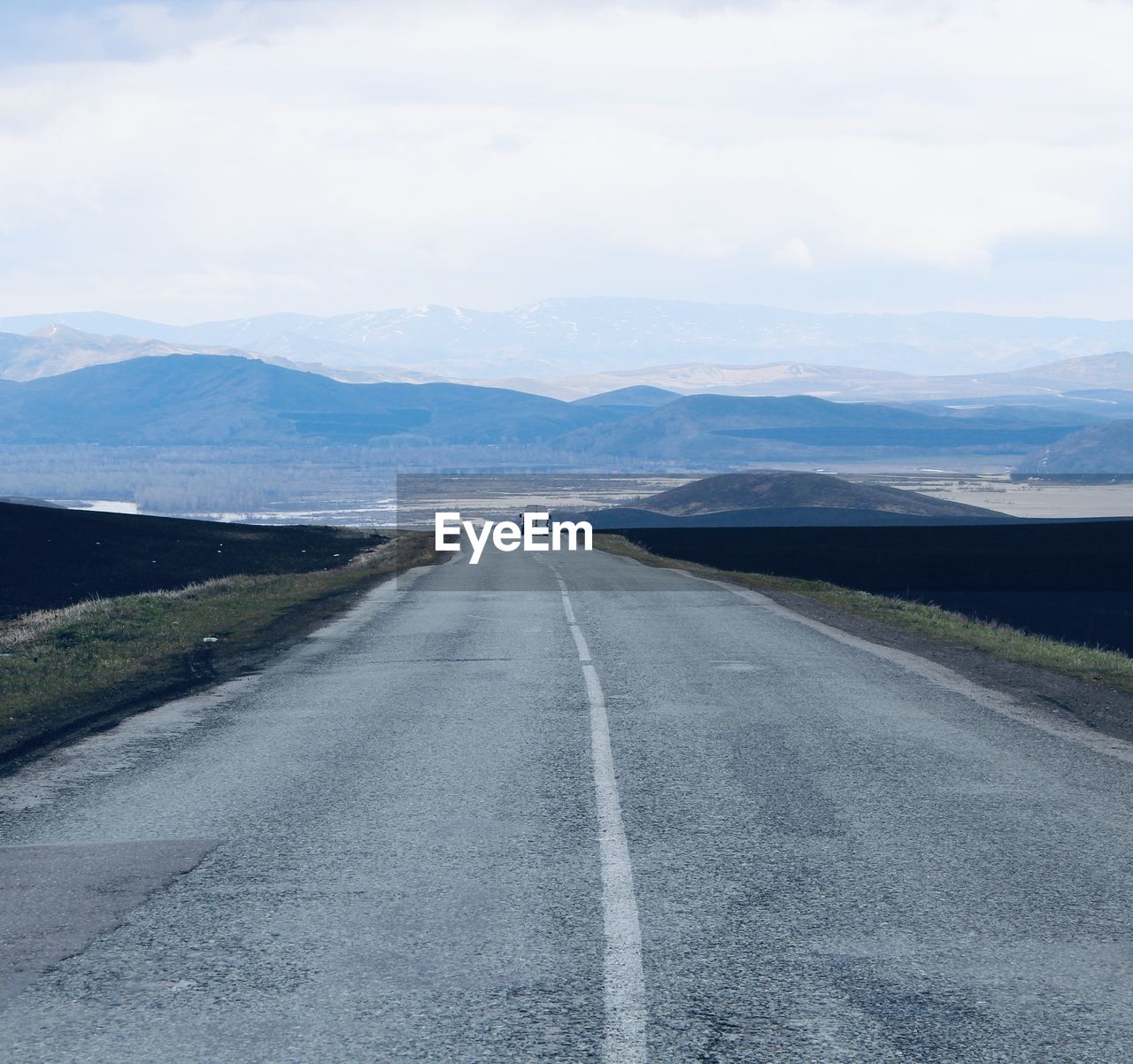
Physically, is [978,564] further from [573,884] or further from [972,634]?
[573,884]

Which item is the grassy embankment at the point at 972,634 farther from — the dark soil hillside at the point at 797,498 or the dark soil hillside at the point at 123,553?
the dark soil hillside at the point at 797,498

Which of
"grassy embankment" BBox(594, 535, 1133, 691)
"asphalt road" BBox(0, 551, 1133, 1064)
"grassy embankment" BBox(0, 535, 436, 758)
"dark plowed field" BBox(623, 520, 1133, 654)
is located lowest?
"dark plowed field" BBox(623, 520, 1133, 654)

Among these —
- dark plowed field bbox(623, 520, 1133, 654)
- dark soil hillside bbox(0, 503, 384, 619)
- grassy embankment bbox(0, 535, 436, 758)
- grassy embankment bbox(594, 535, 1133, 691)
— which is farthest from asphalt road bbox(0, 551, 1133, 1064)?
dark soil hillside bbox(0, 503, 384, 619)

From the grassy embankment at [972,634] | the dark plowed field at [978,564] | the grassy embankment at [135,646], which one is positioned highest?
the grassy embankment at [135,646]

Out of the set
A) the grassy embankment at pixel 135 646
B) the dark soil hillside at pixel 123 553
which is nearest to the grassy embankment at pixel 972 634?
the grassy embankment at pixel 135 646

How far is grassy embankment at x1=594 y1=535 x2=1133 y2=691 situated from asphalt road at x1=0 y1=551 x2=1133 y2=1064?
452cm

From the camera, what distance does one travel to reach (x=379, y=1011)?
5348 millimetres

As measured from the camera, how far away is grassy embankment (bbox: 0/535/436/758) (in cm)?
1383

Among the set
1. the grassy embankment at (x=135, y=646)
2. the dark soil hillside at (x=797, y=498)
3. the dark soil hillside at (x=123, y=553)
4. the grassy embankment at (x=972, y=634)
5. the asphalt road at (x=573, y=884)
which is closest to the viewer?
the asphalt road at (x=573, y=884)

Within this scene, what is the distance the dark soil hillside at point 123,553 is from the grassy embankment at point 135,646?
256 inches

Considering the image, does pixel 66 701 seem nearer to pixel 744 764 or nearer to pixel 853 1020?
pixel 744 764

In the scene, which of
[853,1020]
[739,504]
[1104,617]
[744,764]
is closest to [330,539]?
[1104,617]

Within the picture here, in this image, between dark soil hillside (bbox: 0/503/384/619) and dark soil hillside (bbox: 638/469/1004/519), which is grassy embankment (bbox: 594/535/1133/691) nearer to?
dark soil hillside (bbox: 0/503/384/619)

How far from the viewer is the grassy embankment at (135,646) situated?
13.8 m
